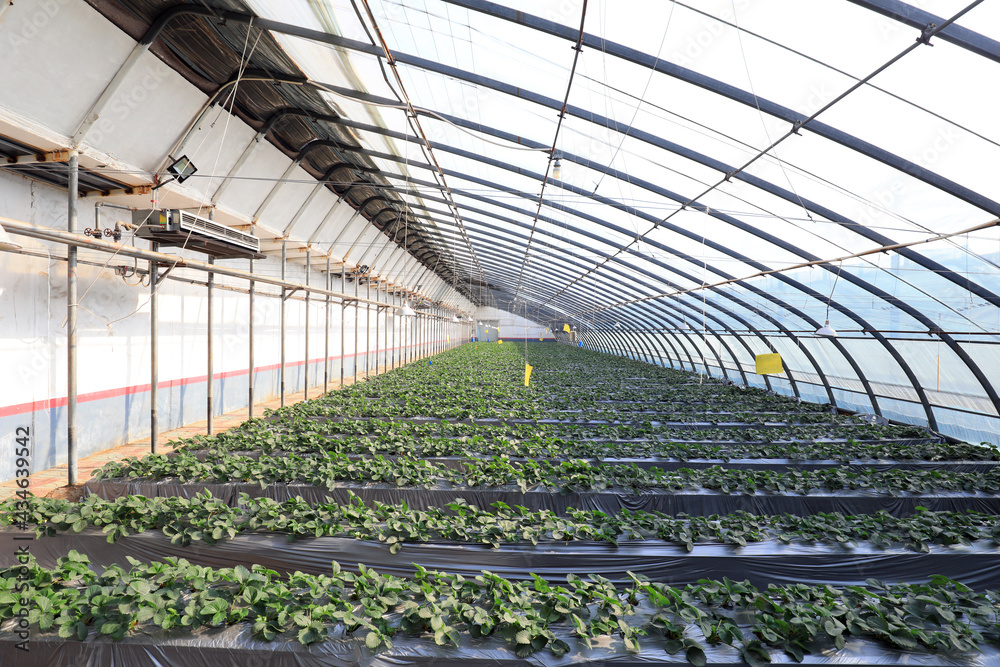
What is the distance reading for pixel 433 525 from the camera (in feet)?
19.1

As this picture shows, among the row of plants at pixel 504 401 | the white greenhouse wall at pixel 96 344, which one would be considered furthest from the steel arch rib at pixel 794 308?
the white greenhouse wall at pixel 96 344

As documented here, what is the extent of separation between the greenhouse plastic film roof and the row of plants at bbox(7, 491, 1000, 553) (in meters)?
5.05

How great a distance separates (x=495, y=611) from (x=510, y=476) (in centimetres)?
390

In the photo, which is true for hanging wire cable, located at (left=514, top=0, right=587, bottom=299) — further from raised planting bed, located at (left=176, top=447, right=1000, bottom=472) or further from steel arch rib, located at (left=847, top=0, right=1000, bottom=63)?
raised planting bed, located at (left=176, top=447, right=1000, bottom=472)

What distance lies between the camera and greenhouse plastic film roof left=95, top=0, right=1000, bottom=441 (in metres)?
6.65

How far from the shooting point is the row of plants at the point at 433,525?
5645 mm

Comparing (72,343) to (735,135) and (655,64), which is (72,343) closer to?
(655,64)

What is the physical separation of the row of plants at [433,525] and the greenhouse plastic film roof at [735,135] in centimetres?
505

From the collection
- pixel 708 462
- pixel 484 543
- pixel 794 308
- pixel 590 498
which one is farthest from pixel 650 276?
pixel 484 543

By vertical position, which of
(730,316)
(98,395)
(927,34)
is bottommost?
(98,395)

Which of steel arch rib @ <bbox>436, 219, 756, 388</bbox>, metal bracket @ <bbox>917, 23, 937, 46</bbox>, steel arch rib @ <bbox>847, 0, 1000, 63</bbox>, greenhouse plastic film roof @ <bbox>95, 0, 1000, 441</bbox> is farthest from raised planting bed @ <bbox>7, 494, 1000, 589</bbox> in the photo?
steel arch rib @ <bbox>436, 219, 756, 388</bbox>

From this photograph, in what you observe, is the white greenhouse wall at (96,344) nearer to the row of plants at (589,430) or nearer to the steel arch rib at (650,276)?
the row of plants at (589,430)

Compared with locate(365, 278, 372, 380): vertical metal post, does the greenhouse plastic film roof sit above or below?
above

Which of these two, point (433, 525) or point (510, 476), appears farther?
point (510, 476)
